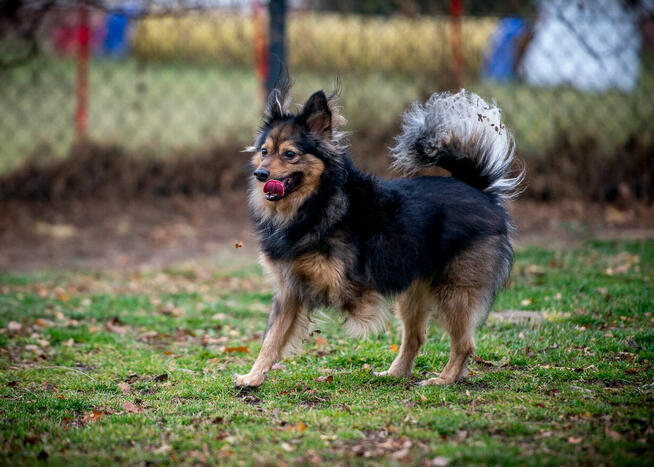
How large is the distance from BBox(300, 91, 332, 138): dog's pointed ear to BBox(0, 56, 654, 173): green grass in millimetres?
5966

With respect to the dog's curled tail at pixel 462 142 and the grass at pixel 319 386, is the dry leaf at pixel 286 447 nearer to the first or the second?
the grass at pixel 319 386

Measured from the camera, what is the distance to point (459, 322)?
185 inches

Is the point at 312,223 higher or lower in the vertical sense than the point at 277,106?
lower

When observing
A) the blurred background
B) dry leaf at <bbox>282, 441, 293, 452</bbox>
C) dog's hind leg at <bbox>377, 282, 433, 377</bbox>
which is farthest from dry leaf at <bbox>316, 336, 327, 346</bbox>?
the blurred background

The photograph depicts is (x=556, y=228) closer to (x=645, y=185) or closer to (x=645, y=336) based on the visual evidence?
(x=645, y=185)

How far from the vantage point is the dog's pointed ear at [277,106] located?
488 centimetres

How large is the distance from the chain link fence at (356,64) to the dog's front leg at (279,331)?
20.4 feet

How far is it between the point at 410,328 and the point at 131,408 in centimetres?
201

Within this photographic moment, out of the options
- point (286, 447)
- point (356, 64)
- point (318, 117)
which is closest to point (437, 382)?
point (286, 447)

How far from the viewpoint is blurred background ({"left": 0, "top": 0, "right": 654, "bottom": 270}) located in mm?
10328

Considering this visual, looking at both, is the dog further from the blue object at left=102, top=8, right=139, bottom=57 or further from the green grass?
the blue object at left=102, top=8, right=139, bottom=57

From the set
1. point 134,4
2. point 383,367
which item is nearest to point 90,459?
point 383,367

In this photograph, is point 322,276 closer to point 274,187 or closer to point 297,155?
point 274,187

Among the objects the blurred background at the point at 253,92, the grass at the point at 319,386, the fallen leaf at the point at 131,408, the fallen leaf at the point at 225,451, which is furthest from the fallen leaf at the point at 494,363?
the blurred background at the point at 253,92
